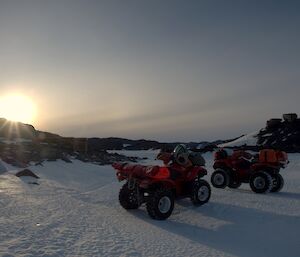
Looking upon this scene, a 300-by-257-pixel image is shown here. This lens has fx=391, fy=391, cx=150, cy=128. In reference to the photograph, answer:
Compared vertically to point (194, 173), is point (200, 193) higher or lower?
lower

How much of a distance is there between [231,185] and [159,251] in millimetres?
7878

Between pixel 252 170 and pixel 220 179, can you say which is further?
pixel 220 179

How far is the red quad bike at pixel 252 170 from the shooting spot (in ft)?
41.1

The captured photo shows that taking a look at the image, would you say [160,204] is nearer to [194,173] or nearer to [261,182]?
[194,173]

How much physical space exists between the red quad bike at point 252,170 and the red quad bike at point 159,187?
3.11 m

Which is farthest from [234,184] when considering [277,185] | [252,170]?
[277,185]

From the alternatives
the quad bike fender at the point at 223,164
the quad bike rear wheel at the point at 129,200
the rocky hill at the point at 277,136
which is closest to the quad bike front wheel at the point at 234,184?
the quad bike fender at the point at 223,164

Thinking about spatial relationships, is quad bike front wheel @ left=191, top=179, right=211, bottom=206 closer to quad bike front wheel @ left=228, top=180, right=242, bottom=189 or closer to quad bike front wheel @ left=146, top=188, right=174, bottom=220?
quad bike front wheel @ left=146, top=188, right=174, bottom=220

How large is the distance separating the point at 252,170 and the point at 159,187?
5.23m

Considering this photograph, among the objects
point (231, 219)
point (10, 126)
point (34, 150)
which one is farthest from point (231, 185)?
point (10, 126)

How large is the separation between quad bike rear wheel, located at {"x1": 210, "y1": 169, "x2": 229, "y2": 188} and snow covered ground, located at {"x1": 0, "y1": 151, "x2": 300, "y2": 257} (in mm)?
1419

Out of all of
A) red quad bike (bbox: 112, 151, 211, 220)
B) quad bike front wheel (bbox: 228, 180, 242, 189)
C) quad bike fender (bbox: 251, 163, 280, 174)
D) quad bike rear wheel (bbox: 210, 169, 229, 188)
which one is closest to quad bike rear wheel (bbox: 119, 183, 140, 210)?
red quad bike (bbox: 112, 151, 211, 220)

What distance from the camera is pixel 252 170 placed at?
1303 centimetres

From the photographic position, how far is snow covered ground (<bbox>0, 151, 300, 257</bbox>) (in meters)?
6.08
